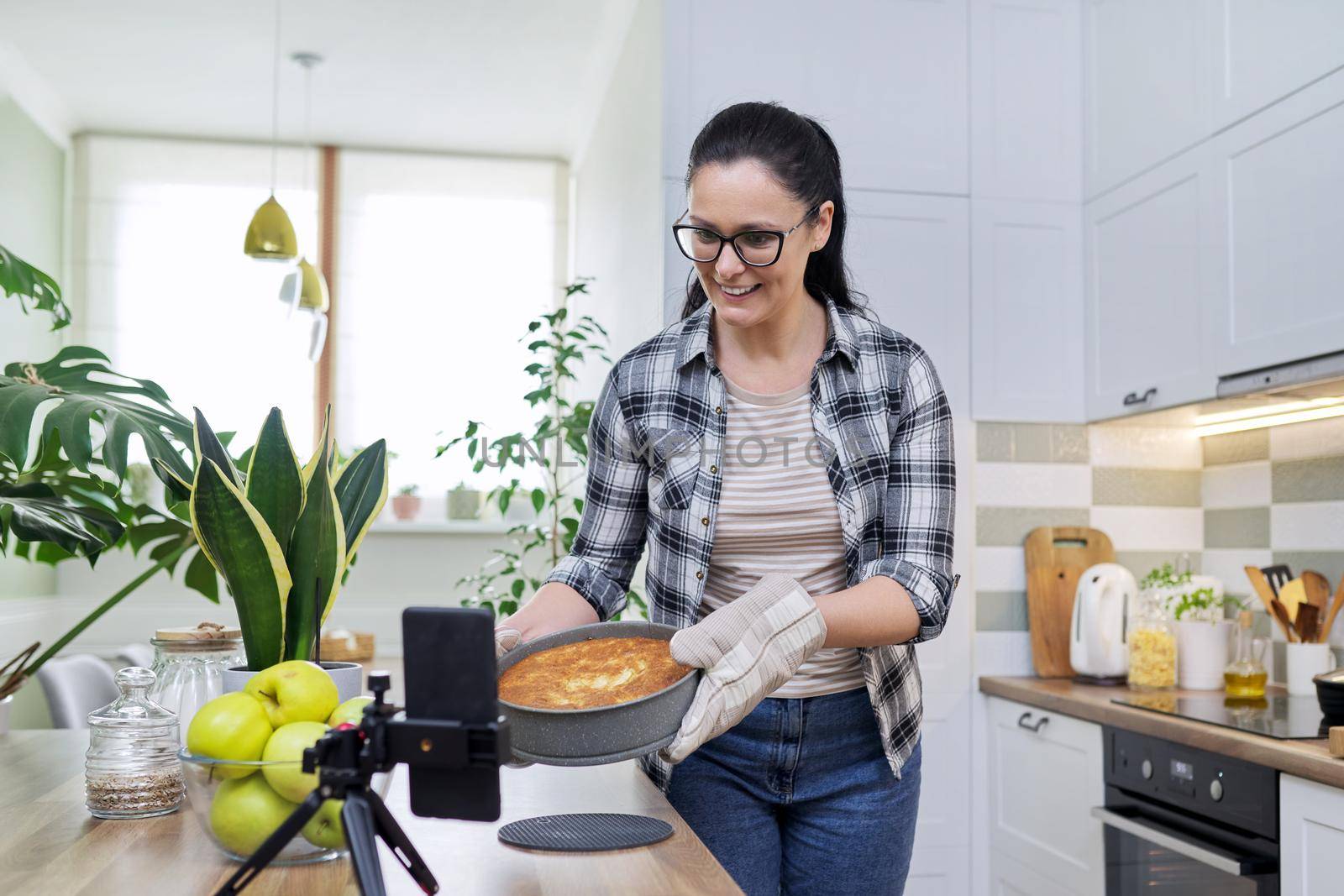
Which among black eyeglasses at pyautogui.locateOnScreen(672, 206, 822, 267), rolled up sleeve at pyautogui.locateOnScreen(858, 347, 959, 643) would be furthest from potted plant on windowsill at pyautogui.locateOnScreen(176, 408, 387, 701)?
rolled up sleeve at pyautogui.locateOnScreen(858, 347, 959, 643)

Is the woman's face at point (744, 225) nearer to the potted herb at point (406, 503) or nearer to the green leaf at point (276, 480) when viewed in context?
the green leaf at point (276, 480)

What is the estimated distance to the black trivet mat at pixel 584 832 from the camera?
0.92 meters

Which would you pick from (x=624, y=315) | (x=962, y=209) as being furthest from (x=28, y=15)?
(x=962, y=209)

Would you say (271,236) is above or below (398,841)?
above

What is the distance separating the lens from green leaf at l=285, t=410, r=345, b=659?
107 centimetres

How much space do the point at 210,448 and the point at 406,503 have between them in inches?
157

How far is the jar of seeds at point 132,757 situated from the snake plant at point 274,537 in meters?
0.10

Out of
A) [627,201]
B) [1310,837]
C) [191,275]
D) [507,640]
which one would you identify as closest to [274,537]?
[507,640]

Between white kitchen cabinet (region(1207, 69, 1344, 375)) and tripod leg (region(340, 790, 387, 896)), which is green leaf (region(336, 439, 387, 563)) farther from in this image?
white kitchen cabinet (region(1207, 69, 1344, 375))

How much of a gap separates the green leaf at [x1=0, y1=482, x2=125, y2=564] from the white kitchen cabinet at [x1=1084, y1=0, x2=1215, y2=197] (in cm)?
210

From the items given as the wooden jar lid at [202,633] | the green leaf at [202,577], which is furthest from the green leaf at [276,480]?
the green leaf at [202,577]

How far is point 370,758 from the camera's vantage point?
71 centimetres

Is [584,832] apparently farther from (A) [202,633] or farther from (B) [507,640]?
(A) [202,633]

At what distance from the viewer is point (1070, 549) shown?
2695 millimetres
